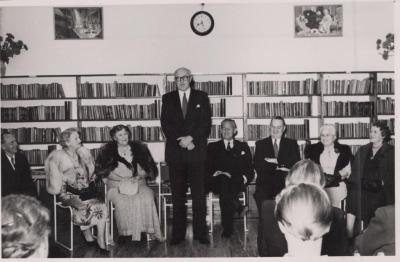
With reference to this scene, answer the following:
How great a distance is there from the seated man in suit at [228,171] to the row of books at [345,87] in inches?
80.2

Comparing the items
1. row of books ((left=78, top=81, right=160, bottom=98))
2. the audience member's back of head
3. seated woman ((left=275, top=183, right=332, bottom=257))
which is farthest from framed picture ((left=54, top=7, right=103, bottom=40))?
seated woman ((left=275, top=183, right=332, bottom=257))

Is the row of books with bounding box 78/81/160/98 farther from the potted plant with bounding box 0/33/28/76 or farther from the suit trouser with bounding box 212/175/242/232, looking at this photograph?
the suit trouser with bounding box 212/175/242/232

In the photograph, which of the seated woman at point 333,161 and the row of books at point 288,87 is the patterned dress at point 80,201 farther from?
the row of books at point 288,87

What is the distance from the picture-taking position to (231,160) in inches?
231

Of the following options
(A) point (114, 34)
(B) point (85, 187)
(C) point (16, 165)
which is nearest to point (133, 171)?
(B) point (85, 187)

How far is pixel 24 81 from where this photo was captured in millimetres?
7270

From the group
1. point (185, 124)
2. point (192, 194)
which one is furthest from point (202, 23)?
point (192, 194)

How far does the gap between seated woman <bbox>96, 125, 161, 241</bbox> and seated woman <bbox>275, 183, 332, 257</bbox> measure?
330 centimetres

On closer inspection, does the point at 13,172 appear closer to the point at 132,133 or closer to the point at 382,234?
the point at 132,133

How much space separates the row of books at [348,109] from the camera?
712 cm

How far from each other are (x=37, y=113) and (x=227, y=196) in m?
3.40


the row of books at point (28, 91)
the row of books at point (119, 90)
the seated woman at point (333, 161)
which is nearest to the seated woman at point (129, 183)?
the row of books at point (119, 90)

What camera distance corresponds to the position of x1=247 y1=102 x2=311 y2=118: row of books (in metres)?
7.20

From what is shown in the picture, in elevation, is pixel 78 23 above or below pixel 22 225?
above
